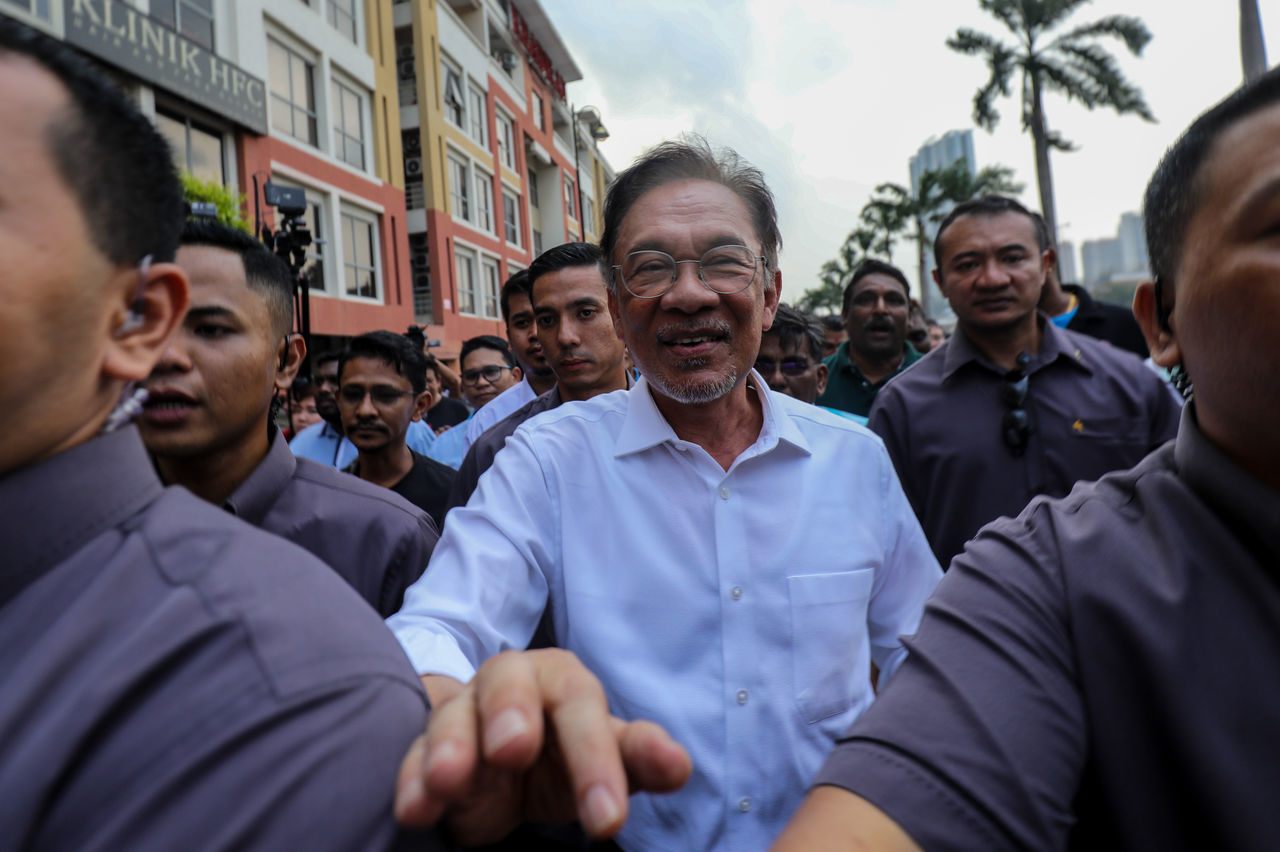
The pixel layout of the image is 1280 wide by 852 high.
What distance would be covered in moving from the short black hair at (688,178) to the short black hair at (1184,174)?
3.74ft

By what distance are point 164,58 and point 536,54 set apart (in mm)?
22608

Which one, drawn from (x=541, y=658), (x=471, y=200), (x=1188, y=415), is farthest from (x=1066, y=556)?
(x=471, y=200)

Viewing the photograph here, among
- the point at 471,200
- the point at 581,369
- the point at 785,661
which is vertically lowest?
the point at 785,661

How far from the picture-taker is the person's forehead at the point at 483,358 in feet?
21.5

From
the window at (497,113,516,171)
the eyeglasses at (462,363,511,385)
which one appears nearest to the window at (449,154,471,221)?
the window at (497,113,516,171)

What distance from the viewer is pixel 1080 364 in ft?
11.0

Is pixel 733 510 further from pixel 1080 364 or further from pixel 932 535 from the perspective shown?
pixel 1080 364

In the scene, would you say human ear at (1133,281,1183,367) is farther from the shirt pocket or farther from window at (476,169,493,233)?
window at (476,169,493,233)

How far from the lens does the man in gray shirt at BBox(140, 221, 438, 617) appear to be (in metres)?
2.14

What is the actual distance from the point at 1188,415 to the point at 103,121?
157 centimetres

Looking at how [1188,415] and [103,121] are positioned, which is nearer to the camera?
[103,121]

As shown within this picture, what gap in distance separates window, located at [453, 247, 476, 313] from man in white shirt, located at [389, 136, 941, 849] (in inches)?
858

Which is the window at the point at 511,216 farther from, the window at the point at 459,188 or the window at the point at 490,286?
the window at the point at 459,188

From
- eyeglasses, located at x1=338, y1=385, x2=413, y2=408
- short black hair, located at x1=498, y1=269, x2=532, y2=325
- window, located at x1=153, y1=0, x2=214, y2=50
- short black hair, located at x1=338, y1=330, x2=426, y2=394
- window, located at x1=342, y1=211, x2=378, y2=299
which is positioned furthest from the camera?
window, located at x1=342, y1=211, x2=378, y2=299
